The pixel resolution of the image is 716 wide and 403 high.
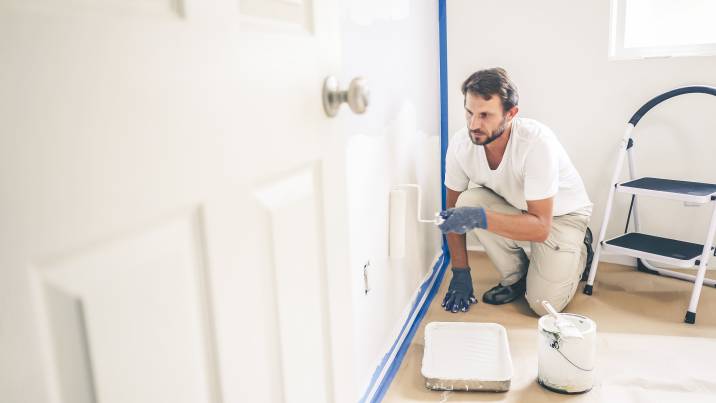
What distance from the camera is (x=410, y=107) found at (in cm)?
197

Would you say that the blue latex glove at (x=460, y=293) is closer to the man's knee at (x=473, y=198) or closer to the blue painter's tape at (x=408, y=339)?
the blue painter's tape at (x=408, y=339)

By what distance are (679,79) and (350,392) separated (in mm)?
2169

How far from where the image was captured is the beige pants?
2062 millimetres

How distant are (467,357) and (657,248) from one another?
1017mm

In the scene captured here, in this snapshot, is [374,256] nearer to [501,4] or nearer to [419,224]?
[419,224]

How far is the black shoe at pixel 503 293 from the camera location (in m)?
2.18

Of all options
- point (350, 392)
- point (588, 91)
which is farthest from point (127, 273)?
point (588, 91)

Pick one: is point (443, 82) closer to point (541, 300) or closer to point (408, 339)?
point (541, 300)

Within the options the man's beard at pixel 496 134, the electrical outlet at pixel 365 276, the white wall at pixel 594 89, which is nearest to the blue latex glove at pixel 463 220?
the man's beard at pixel 496 134

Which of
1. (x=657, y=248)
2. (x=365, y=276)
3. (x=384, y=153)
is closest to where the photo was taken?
(x=365, y=276)

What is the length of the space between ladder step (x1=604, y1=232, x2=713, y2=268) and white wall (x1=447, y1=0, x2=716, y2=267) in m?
0.23

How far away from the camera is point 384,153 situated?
163 cm

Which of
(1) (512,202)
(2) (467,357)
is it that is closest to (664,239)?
(1) (512,202)

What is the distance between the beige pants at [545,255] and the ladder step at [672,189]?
224 mm
